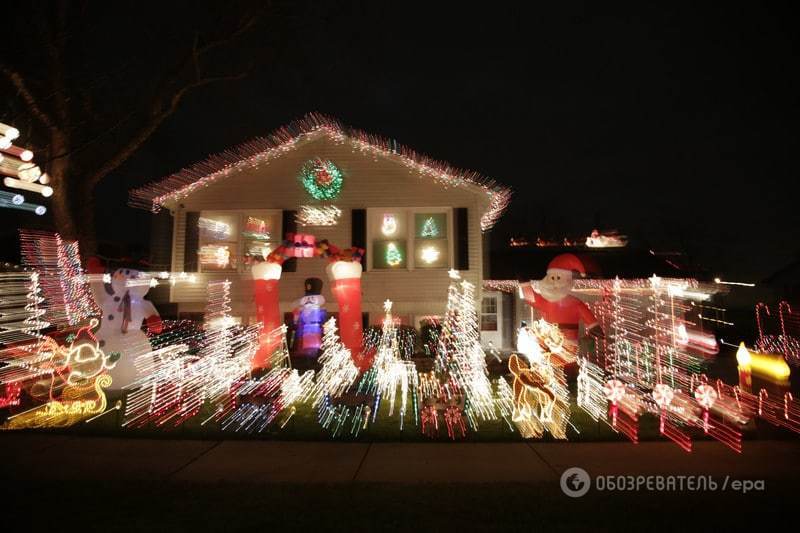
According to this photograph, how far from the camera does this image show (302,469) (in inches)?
200

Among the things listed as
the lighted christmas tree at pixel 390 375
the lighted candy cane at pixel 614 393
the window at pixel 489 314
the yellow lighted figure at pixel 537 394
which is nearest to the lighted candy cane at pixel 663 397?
the lighted candy cane at pixel 614 393

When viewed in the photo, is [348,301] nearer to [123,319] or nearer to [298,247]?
[298,247]

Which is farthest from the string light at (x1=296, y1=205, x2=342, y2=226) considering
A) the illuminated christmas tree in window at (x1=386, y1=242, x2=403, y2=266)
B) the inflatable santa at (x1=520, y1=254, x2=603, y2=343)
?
the inflatable santa at (x1=520, y1=254, x2=603, y2=343)

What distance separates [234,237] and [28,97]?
5.01 metres

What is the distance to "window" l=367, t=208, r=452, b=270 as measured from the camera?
11.9m

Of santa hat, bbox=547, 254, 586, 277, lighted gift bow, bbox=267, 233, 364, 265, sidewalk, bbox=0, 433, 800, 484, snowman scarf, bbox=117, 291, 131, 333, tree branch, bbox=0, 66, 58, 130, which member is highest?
tree branch, bbox=0, 66, 58, 130

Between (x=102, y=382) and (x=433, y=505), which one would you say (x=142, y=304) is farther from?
(x=433, y=505)

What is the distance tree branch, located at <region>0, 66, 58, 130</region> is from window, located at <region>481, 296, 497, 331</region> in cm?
1194

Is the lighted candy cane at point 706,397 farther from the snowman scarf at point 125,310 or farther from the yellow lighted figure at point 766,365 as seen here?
the snowman scarf at point 125,310

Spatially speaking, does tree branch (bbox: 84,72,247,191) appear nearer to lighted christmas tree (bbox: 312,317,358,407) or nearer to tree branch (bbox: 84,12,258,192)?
tree branch (bbox: 84,12,258,192)

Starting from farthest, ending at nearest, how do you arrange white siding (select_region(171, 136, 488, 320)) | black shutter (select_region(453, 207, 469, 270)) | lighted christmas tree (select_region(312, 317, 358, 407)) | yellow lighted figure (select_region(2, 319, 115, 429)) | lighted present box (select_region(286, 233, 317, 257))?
white siding (select_region(171, 136, 488, 320)) < black shutter (select_region(453, 207, 469, 270)) < lighted present box (select_region(286, 233, 317, 257)) < lighted christmas tree (select_region(312, 317, 358, 407)) < yellow lighted figure (select_region(2, 319, 115, 429))

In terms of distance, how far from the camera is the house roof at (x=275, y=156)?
11.6m

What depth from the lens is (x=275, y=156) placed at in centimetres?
1216

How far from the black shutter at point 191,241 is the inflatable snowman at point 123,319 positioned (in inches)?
107
